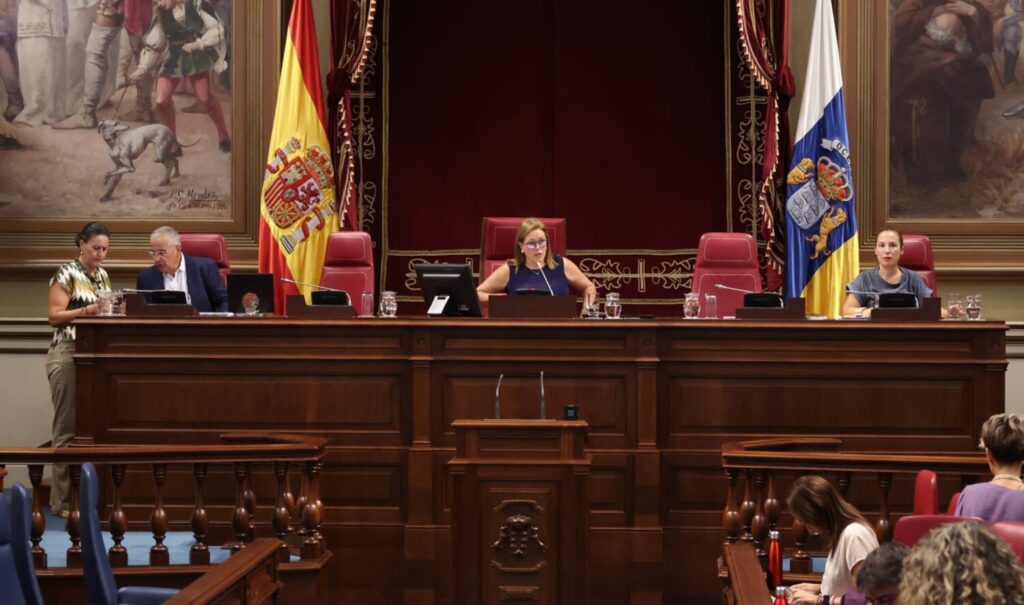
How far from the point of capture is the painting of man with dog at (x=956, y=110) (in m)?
9.38

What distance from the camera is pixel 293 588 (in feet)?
19.4

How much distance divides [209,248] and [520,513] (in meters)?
3.50

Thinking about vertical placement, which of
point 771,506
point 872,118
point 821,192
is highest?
point 872,118

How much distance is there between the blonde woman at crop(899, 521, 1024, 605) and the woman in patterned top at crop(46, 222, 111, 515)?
6.10 metres

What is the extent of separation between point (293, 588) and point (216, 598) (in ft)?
6.44

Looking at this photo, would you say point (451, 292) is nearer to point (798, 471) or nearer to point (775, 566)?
point (798, 471)

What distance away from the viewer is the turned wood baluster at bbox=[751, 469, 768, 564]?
5707 millimetres

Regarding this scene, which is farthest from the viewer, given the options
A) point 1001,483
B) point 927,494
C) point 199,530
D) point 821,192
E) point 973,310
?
point 821,192

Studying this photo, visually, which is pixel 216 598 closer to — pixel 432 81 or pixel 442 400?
pixel 442 400

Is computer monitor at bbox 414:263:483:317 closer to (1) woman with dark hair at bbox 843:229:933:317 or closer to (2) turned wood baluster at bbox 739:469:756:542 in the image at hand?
(2) turned wood baluster at bbox 739:469:756:542

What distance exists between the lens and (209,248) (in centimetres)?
848

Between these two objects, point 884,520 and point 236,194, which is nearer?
point 884,520

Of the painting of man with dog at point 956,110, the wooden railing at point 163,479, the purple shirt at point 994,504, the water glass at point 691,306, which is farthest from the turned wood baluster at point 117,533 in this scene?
the painting of man with dog at point 956,110
